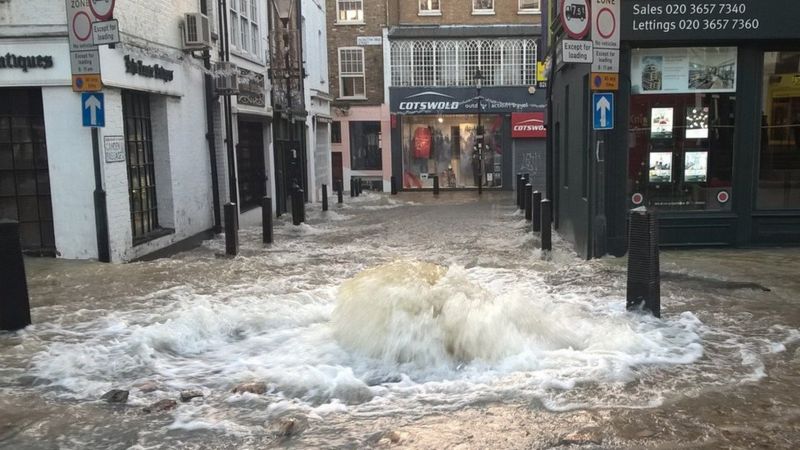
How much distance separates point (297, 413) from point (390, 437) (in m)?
0.78

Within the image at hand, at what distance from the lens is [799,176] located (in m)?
10.9

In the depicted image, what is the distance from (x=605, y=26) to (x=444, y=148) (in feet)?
72.7

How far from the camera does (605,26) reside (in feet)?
30.0

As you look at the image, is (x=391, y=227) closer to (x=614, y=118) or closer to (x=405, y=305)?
(x=614, y=118)

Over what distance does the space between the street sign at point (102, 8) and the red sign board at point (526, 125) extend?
23002 mm

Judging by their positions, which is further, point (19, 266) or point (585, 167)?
point (585, 167)

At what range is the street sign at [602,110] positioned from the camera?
30.5ft

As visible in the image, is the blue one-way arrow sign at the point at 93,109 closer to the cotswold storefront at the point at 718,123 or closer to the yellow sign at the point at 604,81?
the yellow sign at the point at 604,81

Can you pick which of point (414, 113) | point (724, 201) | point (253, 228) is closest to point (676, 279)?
point (724, 201)


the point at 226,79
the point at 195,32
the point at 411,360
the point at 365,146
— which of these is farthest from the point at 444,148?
the point at 411,360

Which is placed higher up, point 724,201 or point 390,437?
point 724,201

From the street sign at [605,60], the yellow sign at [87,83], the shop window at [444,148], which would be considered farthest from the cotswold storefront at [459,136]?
the yellow sign at [87,83]

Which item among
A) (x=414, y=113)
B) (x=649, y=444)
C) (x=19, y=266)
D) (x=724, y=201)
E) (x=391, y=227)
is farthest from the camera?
(x=414, y=113)

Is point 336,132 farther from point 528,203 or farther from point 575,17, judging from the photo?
point 575,17
